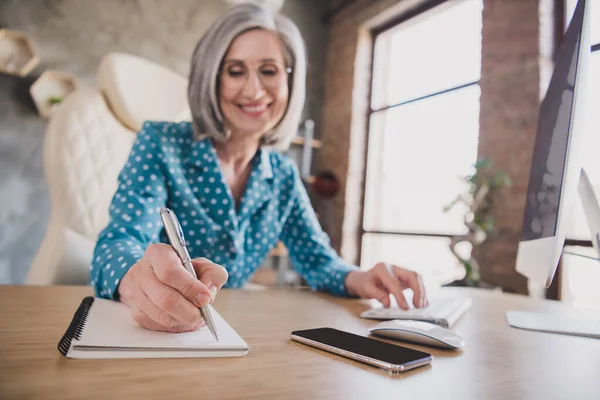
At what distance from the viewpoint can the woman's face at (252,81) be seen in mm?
1175

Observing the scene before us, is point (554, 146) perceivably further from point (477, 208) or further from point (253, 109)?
point (477, 208)

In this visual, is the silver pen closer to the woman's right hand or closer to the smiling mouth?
the woman's right hand

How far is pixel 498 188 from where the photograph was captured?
8.12ft

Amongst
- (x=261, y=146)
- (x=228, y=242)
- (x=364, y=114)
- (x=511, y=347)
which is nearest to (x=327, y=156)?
(x=364, y=114)

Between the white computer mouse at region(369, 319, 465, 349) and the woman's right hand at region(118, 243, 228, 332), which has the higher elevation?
the woman's right hand at region(118, 243, 228, 332)

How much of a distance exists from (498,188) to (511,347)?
2062 millimetres

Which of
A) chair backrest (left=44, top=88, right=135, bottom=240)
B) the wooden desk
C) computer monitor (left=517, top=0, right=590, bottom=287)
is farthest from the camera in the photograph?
chair backrest (left=44, top=88, right=135, bottom=240)

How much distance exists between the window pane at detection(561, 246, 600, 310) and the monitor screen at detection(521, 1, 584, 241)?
5.53ft

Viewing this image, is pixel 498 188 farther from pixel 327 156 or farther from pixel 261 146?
pixel 327 156

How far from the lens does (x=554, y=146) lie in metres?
0.71

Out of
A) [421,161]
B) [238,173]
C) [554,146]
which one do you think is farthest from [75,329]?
[421,161]

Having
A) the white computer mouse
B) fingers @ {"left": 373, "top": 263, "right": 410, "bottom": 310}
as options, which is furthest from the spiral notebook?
fingers @ {"left": 373, "top": 263, "right": 410, "bottom": 310}

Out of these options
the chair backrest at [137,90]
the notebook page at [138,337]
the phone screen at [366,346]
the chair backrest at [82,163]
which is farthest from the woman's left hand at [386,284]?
the chair backrest at [137,90]

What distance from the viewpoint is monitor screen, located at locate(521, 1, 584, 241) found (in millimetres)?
636
